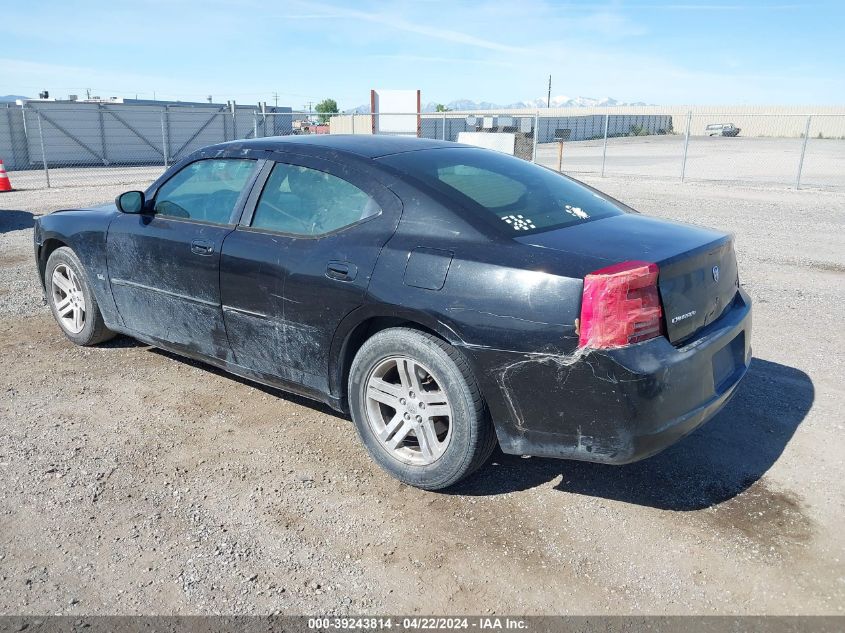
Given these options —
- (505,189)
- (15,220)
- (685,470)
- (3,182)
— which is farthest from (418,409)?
(3,182)

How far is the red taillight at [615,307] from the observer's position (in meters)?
2.73

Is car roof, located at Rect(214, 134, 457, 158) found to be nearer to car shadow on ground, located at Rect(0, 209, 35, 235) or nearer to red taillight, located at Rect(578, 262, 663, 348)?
red taillight, located at Rect(578, 262, 663, 348)

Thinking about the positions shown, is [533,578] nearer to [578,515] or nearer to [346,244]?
[578,515]

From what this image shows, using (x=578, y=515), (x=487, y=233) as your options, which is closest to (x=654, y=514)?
(x=578, y=515)

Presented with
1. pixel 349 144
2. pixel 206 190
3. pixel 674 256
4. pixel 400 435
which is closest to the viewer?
pixel 674 256

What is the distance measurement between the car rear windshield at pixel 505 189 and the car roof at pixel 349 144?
0.10 meters

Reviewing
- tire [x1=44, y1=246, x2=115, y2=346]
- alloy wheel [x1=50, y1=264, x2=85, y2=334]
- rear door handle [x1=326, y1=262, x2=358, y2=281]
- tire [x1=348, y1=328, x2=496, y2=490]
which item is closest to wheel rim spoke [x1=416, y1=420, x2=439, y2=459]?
tire [x1=348, y1=328, x2=496, y2=490]

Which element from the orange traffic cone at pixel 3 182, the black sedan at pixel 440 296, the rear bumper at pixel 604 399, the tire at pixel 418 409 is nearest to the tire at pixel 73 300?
the black sedan at pixel 440 296

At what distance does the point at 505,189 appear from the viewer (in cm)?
363

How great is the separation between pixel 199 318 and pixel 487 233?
1.97m

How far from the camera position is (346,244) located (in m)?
3.42

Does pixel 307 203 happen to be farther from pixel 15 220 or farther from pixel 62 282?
pixel 15 220

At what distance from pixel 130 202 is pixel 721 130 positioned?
67.0m

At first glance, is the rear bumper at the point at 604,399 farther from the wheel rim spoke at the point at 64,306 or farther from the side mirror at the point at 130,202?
the wheel rim spoke at the point at 64,306
